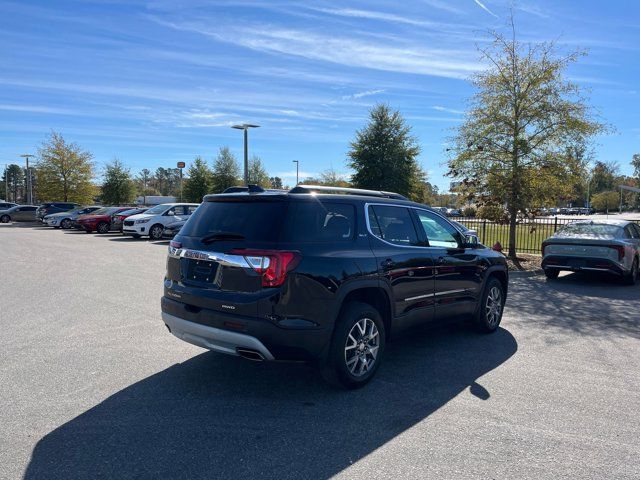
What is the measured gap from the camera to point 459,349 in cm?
600

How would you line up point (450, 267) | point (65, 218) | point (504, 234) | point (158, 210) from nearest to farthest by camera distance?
1. point (450, 267)
2. point (504, 234)
3. point (158, 210)
4. point (65, 218)

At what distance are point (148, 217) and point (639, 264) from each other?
18.9 m

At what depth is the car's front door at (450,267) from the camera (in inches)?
223

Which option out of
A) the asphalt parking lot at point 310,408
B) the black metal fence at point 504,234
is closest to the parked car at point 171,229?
the black metal fence at point 504,234

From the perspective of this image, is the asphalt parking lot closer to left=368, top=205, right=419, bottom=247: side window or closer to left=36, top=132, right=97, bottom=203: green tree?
left=368, top=205, right=419, bottom=247: side window

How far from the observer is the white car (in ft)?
73.9

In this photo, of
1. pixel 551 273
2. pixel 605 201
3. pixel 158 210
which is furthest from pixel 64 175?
pixel 605 201

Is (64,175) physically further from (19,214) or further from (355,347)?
(355,347)

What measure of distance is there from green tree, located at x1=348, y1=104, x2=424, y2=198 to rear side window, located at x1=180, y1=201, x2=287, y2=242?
23.7 metres

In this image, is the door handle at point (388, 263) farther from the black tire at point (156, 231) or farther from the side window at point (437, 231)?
the black tire at point (156, 231)

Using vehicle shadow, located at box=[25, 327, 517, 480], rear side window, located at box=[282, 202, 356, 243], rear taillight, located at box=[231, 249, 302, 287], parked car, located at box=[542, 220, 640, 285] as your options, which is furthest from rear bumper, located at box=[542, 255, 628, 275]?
rear taillight, located at box=[231, 249, 302, 287]

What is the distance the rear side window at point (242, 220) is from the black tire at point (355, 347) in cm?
100

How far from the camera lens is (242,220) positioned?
4.44 m

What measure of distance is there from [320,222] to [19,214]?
136 feet
